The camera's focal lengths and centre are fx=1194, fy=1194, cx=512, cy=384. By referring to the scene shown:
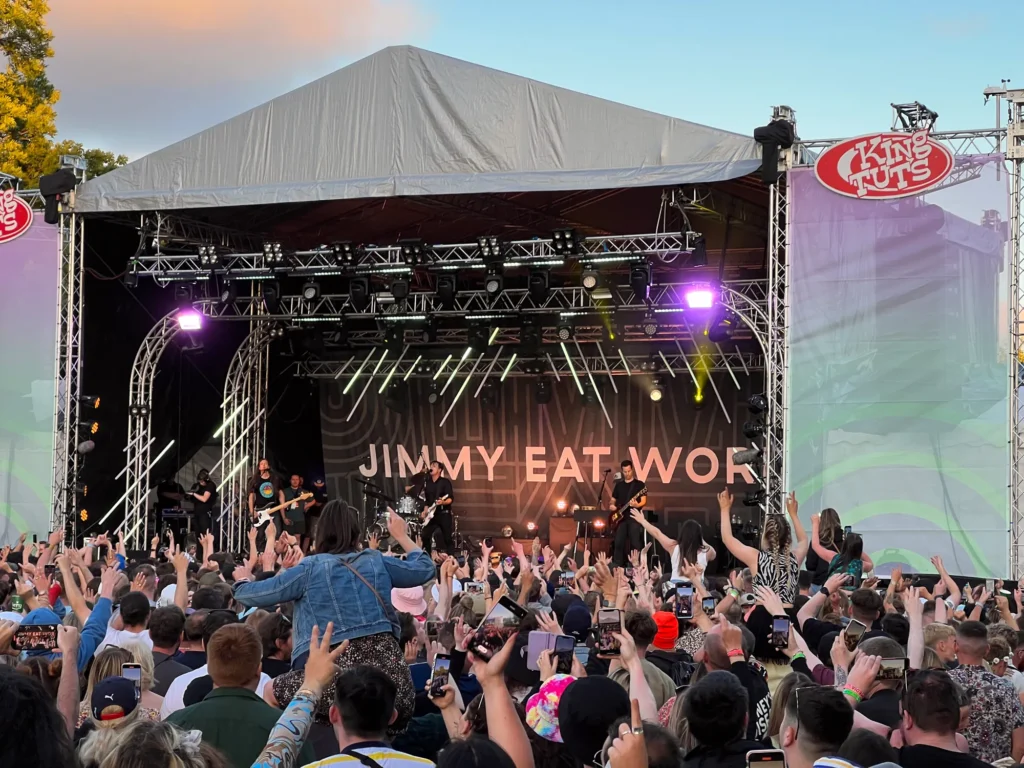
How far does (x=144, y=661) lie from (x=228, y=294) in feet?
37.5

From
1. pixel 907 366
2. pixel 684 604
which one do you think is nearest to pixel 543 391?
pixel 907 366

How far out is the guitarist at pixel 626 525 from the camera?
15664mm

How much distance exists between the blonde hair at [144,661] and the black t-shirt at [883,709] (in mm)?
2359

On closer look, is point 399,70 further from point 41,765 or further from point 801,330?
point 41,765

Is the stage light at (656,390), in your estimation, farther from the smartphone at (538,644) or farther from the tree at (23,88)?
the smartphone at (538,644)

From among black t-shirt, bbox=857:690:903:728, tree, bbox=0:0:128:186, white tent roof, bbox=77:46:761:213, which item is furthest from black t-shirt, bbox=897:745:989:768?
tree, bbox=0:0:128:186

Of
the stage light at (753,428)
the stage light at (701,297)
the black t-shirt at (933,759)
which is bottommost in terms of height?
the black t-shirt at (933,759)

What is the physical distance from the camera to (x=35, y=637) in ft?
11.8

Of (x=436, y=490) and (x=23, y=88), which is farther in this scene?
(x=23, y=88)

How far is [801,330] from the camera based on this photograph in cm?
1249

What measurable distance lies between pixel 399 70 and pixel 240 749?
36.4ft

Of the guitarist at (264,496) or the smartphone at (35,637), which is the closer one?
the smartphone at (35,637)

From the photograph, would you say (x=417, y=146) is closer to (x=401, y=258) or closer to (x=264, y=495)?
(x=401, y=258)

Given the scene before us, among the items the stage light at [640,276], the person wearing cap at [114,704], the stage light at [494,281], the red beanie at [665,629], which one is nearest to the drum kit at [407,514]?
the stage light at [494,281]
